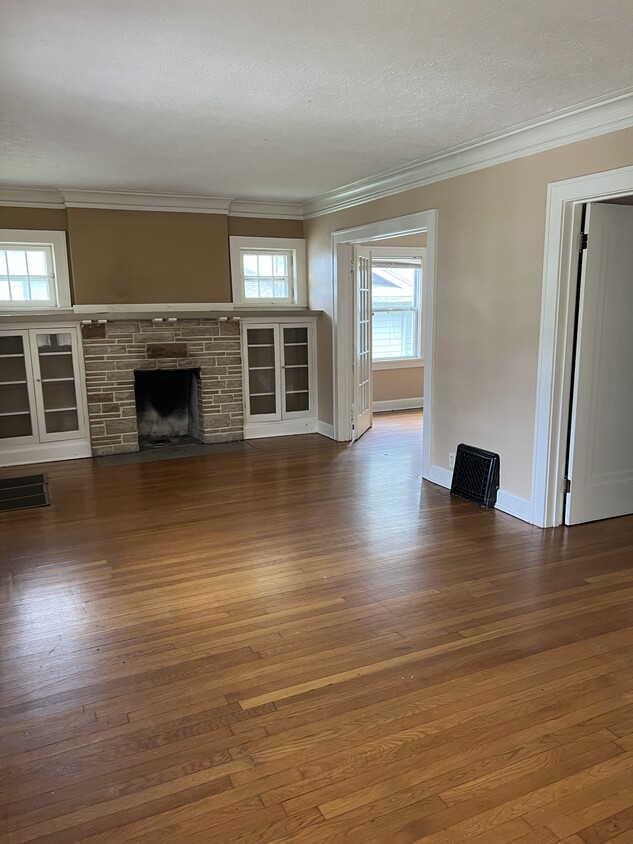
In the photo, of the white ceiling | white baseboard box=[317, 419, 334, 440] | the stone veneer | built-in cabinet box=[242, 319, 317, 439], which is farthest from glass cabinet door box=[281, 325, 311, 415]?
the white ceiling

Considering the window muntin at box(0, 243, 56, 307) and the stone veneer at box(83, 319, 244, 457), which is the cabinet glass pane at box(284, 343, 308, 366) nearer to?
the stone veneer at box(83, 319, 244, 457)

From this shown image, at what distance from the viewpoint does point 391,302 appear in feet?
28.8

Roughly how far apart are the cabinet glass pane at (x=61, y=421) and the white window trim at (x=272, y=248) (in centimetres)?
216

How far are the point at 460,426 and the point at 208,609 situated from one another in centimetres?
262

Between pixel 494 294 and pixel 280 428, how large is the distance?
3463 millimetres

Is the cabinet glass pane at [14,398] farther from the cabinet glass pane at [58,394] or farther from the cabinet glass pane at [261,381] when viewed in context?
the cabinet glass pane at [261,381]

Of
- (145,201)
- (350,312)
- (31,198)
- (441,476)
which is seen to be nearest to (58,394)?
(31,198)

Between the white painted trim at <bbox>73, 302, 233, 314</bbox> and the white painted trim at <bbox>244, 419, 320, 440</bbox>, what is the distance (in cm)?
137

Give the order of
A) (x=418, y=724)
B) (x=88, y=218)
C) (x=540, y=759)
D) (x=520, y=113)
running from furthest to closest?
1. (x=88, y=218)
2. (x=520, y=113)
3. (x=418, y=724)
4. (x=540, y=759)

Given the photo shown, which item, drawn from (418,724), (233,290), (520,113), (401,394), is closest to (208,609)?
(418,724)

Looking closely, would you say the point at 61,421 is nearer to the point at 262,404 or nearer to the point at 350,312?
the point at 262,404

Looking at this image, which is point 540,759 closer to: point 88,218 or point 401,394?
point 88,218

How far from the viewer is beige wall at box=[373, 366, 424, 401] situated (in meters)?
8.74

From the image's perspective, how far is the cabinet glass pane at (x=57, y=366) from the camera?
6.07 metres
